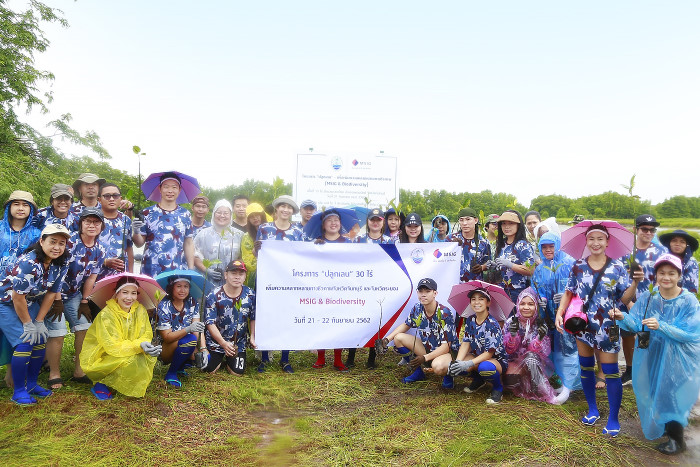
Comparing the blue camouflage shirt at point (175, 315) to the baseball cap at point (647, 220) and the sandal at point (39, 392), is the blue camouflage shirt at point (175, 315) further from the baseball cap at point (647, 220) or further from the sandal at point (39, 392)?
the baseball cap at point (647, 220)

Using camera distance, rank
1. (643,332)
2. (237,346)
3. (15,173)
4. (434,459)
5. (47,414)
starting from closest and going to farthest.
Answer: (434,459) < (643,332) < (47,414) < (237,346) < (15,173)

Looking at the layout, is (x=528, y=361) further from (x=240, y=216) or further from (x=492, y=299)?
(x=240, y=216)

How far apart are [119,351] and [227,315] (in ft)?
4.07

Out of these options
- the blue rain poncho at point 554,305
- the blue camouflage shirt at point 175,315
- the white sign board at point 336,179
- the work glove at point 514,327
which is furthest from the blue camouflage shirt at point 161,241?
the blue rain poncho at point 554,305

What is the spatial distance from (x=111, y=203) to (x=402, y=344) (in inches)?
145

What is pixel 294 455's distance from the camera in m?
3.52

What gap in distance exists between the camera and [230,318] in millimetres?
5340

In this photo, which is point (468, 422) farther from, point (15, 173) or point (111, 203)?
point (15, 173)

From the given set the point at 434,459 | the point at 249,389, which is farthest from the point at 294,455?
the point at 249,389

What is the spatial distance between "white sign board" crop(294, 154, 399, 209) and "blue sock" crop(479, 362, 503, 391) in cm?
504

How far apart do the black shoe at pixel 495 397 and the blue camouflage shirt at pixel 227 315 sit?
2.85 metres

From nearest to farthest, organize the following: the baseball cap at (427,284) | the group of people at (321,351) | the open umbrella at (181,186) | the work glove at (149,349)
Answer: the group of people at (321,351)
the work glove at (149,349)
the baseball cap at (427,284)
the open umbrella at (181,186)

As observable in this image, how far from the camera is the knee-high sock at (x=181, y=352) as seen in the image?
491 centimetres

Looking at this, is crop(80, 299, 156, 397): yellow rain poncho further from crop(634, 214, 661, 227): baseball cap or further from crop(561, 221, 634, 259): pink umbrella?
crop(634, 214, 661, 227): baseball cap
